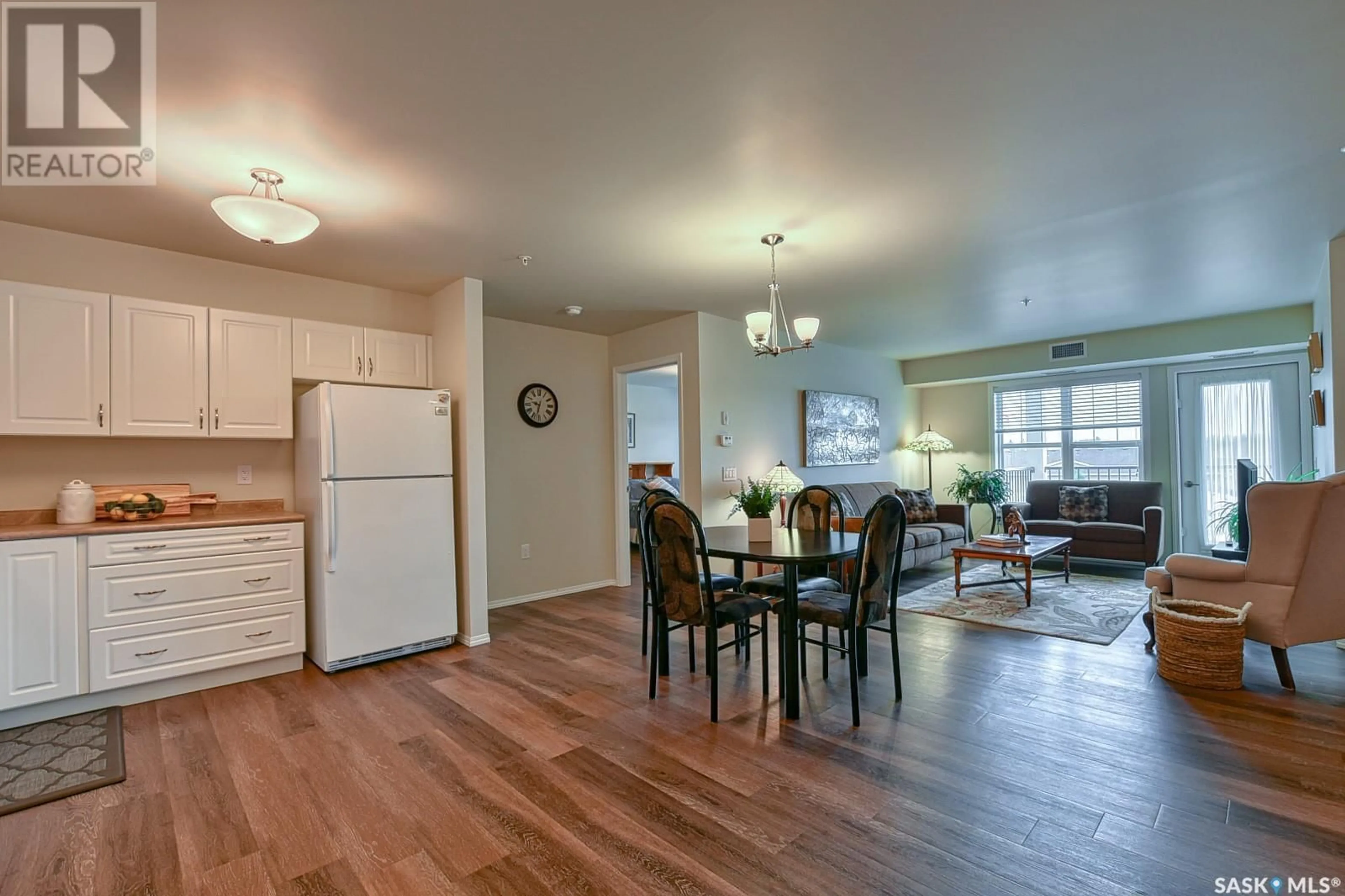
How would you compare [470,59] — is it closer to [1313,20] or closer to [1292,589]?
[1313,20]

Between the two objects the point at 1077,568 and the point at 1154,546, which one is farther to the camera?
the point at 1077,568

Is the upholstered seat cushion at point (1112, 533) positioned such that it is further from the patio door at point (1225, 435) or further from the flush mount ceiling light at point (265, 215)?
the flush mount ceiling light at point (265, 215)

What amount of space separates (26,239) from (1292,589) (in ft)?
21.6

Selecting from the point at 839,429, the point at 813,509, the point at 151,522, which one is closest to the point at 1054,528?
the point at 839,429

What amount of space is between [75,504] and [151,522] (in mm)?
321

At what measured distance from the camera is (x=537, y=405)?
5.32 metres

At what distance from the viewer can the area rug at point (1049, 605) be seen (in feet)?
13.6

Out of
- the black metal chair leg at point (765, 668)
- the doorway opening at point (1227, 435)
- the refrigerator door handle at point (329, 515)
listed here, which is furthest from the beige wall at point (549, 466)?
the doorway opening at point (1227, 435)

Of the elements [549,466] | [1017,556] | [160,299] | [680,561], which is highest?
[160,299]

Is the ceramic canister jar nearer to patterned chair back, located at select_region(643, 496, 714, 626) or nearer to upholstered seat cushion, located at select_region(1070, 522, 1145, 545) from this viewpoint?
Answer: patterned chair back, located at select_region(643, 496, 714, 626)

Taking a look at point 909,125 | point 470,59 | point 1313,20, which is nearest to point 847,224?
point 909,125

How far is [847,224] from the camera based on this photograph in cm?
333

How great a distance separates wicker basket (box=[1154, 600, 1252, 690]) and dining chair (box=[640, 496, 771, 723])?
208cm

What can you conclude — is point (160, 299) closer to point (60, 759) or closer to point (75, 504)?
A: point (75, 504)
